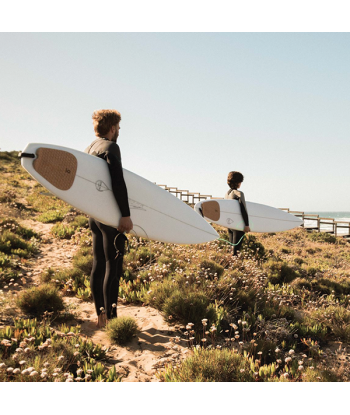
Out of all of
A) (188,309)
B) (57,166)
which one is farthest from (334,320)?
(57,166)

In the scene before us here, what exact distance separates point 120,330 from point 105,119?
238 cm

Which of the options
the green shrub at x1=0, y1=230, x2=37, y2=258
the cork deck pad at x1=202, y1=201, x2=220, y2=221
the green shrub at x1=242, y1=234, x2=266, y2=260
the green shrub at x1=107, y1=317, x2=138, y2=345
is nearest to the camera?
the green shrub at x1=107, y1=317, x2=138, y2=345

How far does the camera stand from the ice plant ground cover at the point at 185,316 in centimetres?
252

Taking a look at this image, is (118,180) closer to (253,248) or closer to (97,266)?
(97,266)

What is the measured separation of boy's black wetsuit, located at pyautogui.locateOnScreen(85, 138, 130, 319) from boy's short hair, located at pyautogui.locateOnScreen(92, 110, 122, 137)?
13 cm

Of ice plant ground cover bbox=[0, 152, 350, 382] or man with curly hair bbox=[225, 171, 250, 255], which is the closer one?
ice plant ground cover bbox=[0, 152, 350, 382]

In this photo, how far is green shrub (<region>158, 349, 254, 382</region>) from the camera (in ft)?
7.94

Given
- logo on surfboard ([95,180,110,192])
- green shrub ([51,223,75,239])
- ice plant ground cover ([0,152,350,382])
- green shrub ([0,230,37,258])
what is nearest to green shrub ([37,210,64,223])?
green shrub ([51,223,75,239])

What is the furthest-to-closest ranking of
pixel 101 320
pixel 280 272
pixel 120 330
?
pixel 280 272 → pixel 101 320 → pixel 120 330

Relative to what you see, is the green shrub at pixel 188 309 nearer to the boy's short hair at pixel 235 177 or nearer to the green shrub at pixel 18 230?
the boy's short hair at pixel 235 177

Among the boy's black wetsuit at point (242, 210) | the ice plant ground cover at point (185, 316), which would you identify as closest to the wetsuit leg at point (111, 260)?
the ice plant ground cover at point (185, 316)

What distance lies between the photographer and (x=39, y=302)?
3746 millimetres

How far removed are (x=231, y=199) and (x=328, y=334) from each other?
3.46 metres

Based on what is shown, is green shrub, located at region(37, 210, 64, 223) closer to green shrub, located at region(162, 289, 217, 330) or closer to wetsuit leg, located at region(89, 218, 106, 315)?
wetsuit leg, located at region(89, 218, 106, 315)
